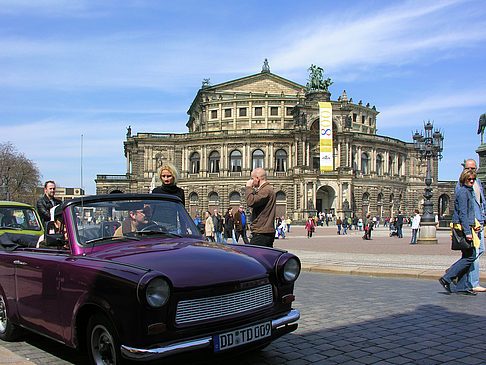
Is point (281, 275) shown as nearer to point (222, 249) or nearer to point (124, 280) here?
point (222, 249)

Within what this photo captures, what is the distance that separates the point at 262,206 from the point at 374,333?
2.71 meters

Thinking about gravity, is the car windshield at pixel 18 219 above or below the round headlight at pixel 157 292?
above

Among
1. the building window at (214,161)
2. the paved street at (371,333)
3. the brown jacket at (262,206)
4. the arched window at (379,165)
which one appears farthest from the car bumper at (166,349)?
the arched window at (379,165)

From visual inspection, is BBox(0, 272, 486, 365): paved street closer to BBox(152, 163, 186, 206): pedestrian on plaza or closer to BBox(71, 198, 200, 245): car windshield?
BBox(71, 198, 200, 245): car windshield

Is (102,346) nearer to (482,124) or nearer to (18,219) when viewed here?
(18,219)

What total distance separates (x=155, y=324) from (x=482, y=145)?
80.0 ft

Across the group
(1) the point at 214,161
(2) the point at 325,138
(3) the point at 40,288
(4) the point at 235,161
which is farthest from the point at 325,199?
(3) the point at 40,288

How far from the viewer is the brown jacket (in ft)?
23.5

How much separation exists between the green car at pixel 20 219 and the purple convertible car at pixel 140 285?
314 centimetres

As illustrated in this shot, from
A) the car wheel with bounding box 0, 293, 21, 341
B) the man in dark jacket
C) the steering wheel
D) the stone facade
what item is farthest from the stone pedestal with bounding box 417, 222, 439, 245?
the stone facade

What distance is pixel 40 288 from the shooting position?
14.5 ft

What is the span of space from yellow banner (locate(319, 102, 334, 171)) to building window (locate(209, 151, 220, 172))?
1547 cm

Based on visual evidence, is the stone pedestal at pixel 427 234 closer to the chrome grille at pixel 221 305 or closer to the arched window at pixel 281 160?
the chrome grille at pixel 221 305

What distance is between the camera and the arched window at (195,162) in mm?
67188
